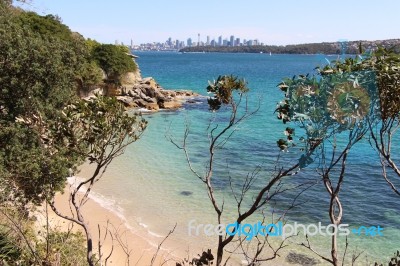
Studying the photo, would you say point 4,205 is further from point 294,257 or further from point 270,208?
point 270,208

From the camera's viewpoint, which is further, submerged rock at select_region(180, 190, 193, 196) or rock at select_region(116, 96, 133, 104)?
rock at select_region(116, 96, 133, 104)

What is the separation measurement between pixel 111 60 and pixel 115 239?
88.0ft

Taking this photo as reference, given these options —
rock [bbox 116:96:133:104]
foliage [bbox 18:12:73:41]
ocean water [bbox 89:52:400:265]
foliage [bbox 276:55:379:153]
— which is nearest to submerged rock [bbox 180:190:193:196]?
ocean water [bbox 89:52:400:265]

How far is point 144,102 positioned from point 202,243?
2556cm

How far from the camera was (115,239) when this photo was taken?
1262 cm

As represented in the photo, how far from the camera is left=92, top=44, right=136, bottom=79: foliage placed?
3691cm

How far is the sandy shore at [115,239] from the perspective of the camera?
11812 mm

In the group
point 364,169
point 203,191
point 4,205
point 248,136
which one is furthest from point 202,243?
point 248,136

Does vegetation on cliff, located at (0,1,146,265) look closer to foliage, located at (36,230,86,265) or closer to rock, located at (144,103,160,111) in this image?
foliage, located at (36,230,86,265)

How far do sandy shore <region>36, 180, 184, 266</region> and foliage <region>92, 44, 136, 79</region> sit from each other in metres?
22.8

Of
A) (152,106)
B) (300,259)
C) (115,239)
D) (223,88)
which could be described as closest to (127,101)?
(152,106)

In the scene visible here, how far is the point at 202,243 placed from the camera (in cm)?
1266

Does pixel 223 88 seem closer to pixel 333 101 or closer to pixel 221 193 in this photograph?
pixel 333 101

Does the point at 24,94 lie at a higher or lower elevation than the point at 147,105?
higher
